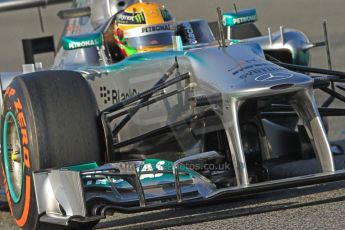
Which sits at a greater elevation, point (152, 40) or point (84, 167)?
point (152, 40)

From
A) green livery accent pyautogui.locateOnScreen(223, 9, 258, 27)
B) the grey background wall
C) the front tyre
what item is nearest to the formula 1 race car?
the front tyre

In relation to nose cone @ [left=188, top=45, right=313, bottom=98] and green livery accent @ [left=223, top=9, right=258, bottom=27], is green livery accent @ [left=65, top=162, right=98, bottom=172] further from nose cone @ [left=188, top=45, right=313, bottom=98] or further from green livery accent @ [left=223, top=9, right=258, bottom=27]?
green livery accent @ [left=223, top=9, right=258, bottom=27]

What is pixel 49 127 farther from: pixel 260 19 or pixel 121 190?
pixel 260 19

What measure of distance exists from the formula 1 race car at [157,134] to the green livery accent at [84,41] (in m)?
0.61

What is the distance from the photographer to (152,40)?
792 centimetres

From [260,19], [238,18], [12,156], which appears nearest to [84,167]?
[12,156]

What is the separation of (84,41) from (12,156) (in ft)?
5.95

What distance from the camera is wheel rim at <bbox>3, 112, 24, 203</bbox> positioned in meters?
6.30

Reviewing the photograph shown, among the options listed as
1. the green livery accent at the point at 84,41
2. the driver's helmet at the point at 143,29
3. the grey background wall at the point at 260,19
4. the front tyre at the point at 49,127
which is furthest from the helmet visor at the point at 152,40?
the grey background wall at the point at 260,19

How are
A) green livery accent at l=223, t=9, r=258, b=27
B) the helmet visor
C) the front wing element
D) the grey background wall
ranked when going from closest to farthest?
the front wing element < the helmet visor < green livery accent at l=223, t=9, r=258, b=27 < the grey background wall

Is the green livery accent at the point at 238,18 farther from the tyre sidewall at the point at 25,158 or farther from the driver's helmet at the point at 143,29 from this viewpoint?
the tyre sidewall at the point at 25,158

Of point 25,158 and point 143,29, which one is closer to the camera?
point 25,158

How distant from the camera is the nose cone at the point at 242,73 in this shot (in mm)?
5906

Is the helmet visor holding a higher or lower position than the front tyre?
higher
